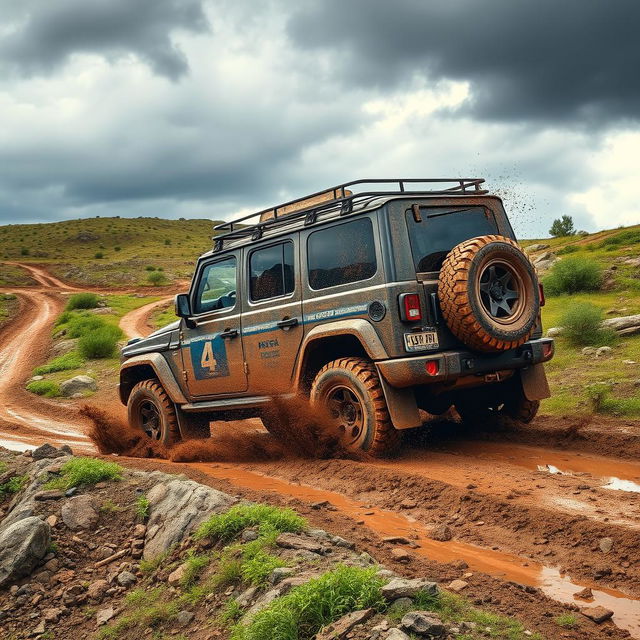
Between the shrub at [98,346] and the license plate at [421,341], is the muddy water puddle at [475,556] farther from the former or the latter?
the shrub at [98,346]

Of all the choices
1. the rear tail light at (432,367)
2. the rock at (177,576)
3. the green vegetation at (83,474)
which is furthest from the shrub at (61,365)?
the rock at (177,576)

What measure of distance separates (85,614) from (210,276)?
Answer: 4335 millimetres

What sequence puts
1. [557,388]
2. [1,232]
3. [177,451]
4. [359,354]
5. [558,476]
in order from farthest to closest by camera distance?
1. [1,232]
2. [557,388]
3. [177,451]
4. [359,354]
5. [558,476]

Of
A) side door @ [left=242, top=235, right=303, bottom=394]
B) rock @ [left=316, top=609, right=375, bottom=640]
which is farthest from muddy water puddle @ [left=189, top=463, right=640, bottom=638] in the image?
side door @ [left=242, top=235, right=303, bottom=394]

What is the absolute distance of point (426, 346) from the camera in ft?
20.2

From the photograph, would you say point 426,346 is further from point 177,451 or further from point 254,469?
point 177,451

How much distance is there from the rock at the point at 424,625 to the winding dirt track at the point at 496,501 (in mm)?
466

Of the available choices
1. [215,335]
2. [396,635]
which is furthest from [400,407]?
[396,635]

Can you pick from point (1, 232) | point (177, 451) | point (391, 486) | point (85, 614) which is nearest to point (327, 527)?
point (391, 486)

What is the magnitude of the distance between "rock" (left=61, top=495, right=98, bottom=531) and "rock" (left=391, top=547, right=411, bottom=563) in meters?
2.51

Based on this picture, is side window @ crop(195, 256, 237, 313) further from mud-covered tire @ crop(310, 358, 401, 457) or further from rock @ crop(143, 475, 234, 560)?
rock @ crop(143, 475, 234, 560)

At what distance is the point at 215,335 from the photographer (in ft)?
25.9

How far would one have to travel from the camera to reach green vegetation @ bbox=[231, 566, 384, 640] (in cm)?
323

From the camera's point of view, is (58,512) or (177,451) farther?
(177,451)
